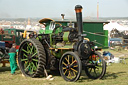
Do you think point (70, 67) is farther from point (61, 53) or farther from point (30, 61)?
point (30, 61)

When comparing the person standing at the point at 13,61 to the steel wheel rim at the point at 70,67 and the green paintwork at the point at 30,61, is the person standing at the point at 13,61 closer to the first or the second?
the green paintwork at the point at 30,61

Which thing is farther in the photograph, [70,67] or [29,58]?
[29,58]

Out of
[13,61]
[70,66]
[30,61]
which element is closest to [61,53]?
[70,66]

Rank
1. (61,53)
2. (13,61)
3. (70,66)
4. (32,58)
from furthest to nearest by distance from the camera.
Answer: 1. (13,61)
2. (32,58)
3. (61,53)
4. (70,66)

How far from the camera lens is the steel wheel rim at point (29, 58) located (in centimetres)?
791

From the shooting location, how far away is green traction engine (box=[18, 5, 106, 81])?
7.15 meters

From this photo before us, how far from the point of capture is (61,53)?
7.85 meters

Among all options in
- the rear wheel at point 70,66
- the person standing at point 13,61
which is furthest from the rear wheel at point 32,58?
the rear wheel at point 70,66

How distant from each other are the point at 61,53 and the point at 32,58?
1012 millimetres

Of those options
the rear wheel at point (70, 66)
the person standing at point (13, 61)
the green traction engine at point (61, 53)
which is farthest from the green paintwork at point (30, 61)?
the rear wheel at point (70, 66)

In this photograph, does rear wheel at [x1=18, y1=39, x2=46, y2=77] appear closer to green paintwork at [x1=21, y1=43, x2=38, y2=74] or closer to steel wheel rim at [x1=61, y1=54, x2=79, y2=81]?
green paintwork at [x1=21, y1=43, x2=38, y2=74]

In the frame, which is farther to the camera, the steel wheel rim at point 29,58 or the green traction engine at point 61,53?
the steel wheel rim at point 29,58

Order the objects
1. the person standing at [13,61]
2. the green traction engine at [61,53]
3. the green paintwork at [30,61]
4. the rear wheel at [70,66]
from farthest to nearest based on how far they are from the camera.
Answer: the person standing at [13,61] < the green paintwork at [30,61] < the green traction engine at [61,53] < the rear wheel at [70,66]

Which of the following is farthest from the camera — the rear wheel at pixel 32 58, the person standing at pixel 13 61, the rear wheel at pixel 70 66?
the person standing at pixel 13 61
